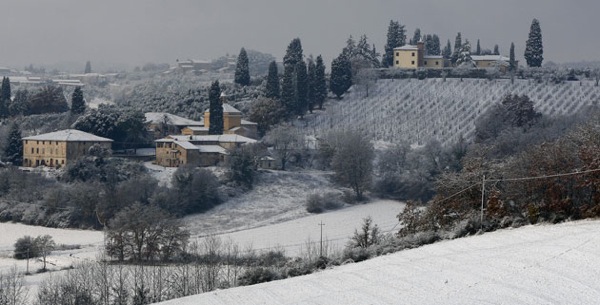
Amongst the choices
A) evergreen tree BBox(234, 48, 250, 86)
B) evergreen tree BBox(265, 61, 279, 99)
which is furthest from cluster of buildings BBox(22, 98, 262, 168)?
evergreen tree BBox(234, 48, 250, 86)

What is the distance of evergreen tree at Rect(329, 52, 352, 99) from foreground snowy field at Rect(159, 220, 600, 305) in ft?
157

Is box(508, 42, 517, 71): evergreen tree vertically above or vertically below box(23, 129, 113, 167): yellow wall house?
above

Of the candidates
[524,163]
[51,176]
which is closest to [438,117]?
[51,176]

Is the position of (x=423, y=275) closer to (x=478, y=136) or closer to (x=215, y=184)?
(x=215, y=184)

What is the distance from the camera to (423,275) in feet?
60.7

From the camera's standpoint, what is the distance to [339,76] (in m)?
69.1

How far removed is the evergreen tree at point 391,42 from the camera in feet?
257

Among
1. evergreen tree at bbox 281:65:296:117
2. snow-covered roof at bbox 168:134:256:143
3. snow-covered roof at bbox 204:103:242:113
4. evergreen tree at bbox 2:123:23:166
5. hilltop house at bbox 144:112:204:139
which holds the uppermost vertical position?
evergreen tree at bbox 281:65:296:117

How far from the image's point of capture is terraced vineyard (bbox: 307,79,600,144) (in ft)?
205

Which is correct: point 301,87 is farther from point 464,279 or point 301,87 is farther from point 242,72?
point 464,279

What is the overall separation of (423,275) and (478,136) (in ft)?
128

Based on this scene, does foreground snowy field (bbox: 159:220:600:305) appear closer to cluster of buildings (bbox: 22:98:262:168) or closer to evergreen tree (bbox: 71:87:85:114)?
cluster of buildings (bbox: 22:98:262:168)

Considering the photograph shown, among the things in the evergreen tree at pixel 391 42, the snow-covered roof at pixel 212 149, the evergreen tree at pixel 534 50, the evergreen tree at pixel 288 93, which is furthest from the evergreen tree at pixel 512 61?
the snow-covered roof at pixel 212 149

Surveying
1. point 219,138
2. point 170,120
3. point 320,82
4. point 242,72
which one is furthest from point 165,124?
point 242,72
